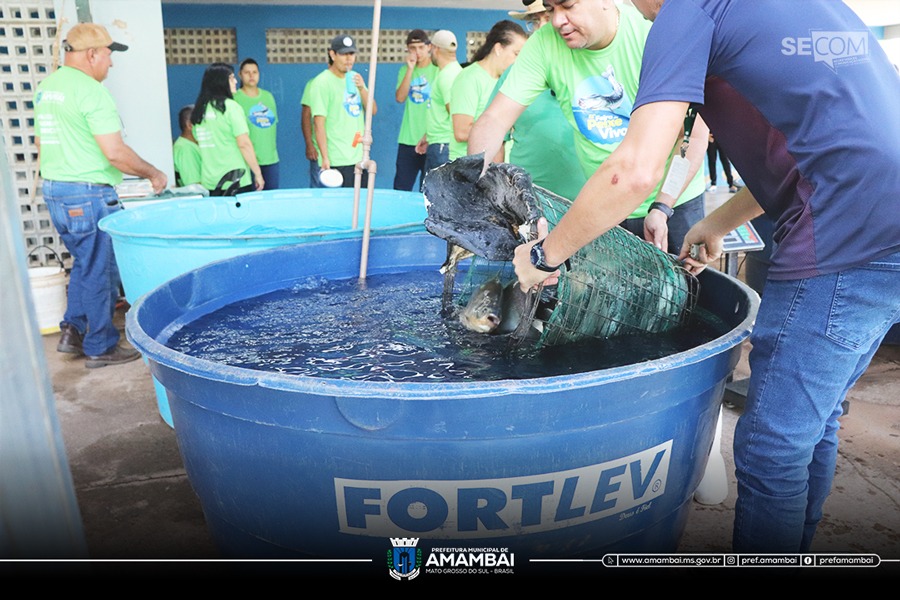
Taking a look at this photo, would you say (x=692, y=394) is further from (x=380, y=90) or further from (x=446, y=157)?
(x=380, y=90)

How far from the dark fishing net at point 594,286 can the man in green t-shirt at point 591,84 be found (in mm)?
357

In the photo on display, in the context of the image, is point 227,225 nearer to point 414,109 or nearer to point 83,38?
point 83,38

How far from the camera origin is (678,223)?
301 cm

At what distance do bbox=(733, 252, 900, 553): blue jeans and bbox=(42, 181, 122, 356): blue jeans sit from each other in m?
3.76

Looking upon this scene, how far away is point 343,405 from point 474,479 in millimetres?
340

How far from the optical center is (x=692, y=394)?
1812mm

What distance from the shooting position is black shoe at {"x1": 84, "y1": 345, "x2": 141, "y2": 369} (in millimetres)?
4336

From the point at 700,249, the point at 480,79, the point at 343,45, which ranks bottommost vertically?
the point at 700,249

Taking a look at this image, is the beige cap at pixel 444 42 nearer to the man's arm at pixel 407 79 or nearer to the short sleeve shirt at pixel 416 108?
the short sleeve shirt at pixel 416 108

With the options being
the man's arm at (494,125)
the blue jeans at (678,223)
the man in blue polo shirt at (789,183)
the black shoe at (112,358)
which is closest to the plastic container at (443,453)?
the man in blue polo shirt at (789,183)

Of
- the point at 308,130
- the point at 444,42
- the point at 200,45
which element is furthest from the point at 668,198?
the point at 200,45

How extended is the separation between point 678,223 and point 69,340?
3661mm

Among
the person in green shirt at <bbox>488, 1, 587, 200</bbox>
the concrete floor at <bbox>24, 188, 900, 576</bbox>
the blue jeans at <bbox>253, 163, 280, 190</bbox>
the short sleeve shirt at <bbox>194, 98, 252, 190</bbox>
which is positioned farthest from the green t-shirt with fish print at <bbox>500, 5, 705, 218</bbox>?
the blue jeans at <bbox>253, 163, 280, 190</bbox>

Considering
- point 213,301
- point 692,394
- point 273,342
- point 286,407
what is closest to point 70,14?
point 213,301
